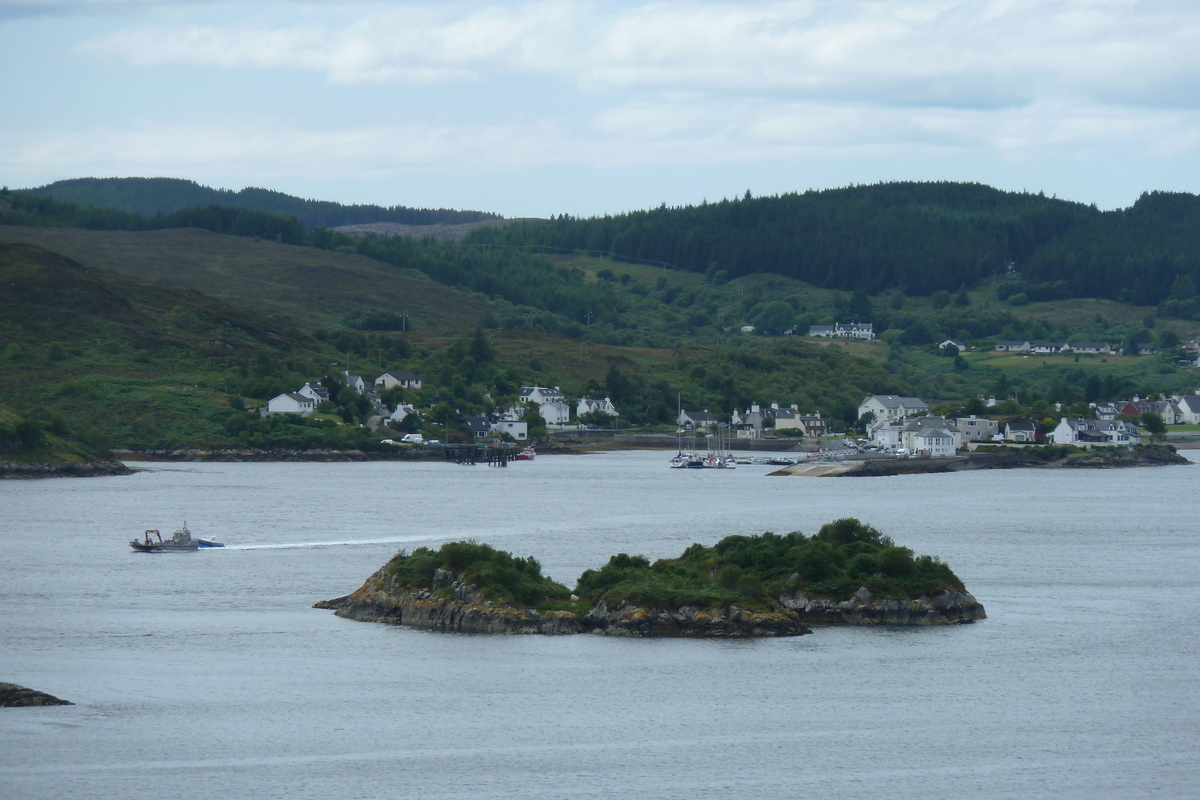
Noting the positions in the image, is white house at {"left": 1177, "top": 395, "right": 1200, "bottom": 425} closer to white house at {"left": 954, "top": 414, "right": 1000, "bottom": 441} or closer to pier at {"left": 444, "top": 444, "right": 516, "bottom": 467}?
white house at {"left": 954, "top": 414, "right": 1000, "bottom": 441}

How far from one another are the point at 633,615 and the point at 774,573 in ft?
17.4

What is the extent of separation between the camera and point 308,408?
132 meters

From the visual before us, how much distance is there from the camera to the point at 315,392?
445 feet

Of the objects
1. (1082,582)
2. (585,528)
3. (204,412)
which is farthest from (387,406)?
(1082,582)

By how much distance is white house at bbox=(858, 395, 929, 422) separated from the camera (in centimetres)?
15075

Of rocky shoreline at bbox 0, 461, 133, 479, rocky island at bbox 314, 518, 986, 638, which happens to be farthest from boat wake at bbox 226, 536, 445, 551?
rocky shoreline at bbox 0, 461, 133, 479

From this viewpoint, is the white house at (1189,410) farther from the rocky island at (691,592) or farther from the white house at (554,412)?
the rocky island at (691,592)

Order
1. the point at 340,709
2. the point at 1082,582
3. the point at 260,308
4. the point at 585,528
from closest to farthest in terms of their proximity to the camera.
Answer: the point at 340,709 → the point at 1082,582 → the point at 585,528 → the point at 260,308

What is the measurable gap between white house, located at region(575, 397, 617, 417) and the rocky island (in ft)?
376

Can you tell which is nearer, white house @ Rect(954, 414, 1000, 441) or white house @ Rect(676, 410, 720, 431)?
white house @ Rect(954, 414, 1000, 441)

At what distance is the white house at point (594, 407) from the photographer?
15725cm

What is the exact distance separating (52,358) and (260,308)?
203ft

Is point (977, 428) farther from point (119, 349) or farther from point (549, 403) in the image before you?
point (119, 349)

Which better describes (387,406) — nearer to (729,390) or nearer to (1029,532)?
(729,390)
